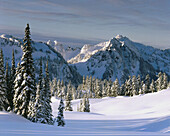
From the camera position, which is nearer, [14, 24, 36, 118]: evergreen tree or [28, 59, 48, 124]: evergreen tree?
[14, 24, 36, 118]: evergreen tree

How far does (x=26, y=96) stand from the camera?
2397cm

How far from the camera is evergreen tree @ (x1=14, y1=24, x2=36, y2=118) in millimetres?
23938

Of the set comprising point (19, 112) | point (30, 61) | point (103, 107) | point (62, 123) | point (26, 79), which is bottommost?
point (103, 107)

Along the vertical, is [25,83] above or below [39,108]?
above

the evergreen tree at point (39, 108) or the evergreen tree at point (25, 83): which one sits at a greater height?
the evergreen tree at point (25, 83)

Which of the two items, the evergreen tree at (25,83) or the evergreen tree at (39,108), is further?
→ the evergreen tree at (39,108)

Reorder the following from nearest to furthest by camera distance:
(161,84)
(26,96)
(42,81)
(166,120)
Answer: (26,96) < (166,120) < (42,81) < (161,84)

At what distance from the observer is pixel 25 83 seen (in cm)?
2391

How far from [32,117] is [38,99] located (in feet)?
8.51

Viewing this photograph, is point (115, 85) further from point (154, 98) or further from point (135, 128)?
point (135, 128)

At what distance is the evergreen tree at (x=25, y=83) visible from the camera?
23938 millimetres

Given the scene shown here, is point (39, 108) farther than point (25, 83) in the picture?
Yes

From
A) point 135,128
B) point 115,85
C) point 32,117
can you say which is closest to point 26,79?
point 32,117

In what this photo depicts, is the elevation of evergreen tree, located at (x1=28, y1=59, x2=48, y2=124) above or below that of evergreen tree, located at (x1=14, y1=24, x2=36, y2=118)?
below
